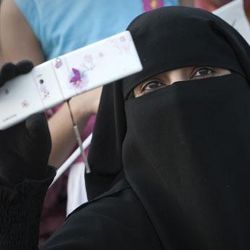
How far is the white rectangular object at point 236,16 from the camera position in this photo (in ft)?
6.73

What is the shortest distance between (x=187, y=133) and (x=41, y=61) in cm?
75

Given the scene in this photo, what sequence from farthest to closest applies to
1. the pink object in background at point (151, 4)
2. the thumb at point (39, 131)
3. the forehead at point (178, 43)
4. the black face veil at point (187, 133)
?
1. the pink object in background at point (151, 4)
2. the forehead at point (178, 43)
3. the black face veil at point (187, 133)
4. the thumb at point (39, 131)

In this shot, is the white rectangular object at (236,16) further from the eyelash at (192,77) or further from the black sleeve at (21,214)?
the black sleeve at (21,214)

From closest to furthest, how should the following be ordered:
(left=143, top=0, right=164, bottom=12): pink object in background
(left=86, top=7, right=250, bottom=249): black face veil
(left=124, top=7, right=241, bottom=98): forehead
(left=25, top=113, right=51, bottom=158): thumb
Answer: (left=25, top=113, right=51, bottom=158): thumb, (left=86, top=7, right=250, bottom=249): black face veil, (left=124, top=7, right=241, bottom=98): forehead, (left=143, top=0, right=164, bottom=12): pink object in background

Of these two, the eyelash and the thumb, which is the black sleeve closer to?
the thumb

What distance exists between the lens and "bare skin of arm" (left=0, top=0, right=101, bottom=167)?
209cm

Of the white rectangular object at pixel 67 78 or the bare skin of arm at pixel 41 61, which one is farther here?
the bare skin of arm at pixel 41 61

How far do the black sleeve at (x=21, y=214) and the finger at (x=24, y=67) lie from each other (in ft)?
0.78

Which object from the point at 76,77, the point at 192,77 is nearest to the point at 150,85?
the point at 192,77

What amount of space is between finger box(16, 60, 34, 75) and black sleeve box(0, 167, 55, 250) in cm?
24

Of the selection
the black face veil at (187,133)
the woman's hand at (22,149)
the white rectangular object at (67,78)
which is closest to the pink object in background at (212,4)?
the black face veil at (187,133)

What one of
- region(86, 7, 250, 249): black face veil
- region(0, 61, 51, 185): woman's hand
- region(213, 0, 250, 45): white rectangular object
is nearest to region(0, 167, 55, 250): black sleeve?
region(0, 61, 51, 185): woman's hand

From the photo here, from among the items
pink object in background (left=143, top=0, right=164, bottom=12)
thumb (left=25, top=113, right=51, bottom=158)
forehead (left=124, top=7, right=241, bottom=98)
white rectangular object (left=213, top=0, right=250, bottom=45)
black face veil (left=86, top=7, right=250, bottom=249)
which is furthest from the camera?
pink object in background (left=143, top=0, right=164, bottom=12)

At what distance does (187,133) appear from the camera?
1.65 m
